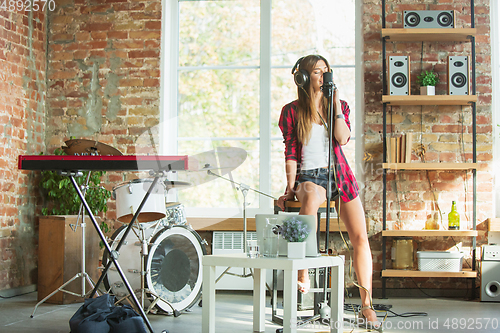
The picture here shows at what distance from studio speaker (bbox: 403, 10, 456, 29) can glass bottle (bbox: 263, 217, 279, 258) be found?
2573mm

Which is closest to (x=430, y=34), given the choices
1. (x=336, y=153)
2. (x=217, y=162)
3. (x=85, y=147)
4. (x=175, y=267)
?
(x=336, y=153)

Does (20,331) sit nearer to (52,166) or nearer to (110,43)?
(52,166)

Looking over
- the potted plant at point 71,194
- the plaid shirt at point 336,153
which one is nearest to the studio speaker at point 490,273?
the plaid shirt at point 336,153

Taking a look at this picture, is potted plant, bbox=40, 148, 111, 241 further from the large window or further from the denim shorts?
the denim shorts

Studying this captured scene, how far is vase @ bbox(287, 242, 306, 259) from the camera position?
2.00 metres

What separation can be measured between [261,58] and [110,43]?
1.41 meters

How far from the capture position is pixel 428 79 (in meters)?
3.82

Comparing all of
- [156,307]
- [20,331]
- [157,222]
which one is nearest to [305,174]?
[157,222]

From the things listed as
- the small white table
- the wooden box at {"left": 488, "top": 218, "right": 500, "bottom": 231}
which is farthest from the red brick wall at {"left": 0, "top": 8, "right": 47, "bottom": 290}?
the wooden box at {"left": 488, "top": 218, "right": 500, "bottom": 231}

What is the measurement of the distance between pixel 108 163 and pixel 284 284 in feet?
3.22

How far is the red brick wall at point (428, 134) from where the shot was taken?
3893mm

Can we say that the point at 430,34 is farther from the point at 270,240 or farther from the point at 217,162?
the point at 270,240

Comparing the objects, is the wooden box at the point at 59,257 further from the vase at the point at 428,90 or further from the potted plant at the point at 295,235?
the vase at the point at 428,90

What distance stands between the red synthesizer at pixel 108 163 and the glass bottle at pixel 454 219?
2495 millimetres
